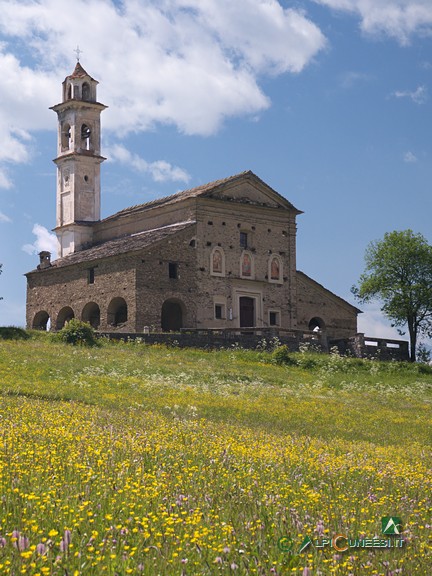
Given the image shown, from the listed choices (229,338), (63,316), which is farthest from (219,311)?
(63,316)

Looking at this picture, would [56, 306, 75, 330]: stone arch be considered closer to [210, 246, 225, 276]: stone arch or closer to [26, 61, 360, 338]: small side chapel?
[26, 61, 360, 338]: small side chapel

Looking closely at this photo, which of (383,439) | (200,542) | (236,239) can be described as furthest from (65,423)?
(236,239)

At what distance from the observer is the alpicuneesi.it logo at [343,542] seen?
8.74 m

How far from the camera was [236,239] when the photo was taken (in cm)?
6059

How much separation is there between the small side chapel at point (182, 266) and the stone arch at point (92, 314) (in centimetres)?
7

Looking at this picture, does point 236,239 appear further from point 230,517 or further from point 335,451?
point 230,517

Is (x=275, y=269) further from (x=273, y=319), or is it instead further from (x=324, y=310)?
(x=324, y=310)

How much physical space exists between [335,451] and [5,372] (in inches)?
654

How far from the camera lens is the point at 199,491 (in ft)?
37.0

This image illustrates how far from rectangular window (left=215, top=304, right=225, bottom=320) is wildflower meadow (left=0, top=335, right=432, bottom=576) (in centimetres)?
3102

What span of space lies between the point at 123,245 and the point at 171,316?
5.63 meters

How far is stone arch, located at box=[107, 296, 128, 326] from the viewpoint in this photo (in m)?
57.2

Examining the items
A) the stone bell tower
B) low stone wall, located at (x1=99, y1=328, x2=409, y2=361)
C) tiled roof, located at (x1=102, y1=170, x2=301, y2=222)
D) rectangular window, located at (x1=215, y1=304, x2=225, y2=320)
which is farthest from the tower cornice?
low stone wall, located at (x1=99, y1=328, x2=409, y2=361)

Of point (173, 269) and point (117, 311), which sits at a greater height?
point (173, 269)
